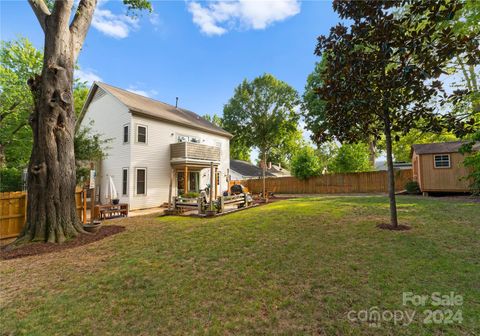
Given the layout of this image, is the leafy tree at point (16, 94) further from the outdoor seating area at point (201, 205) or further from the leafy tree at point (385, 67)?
the leafy tree at point (385, 67)

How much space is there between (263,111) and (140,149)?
22759 millimetres

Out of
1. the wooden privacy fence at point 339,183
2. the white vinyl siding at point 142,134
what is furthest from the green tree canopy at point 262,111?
the white vinyl siding at point 142,134

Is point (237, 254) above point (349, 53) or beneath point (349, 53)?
beneath

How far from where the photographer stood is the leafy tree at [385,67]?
4436 millimetres

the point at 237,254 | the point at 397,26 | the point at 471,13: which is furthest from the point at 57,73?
the point at 471,13

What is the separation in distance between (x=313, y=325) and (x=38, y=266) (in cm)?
539

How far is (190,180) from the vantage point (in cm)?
1686

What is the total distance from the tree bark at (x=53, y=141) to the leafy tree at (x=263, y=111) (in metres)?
27.0

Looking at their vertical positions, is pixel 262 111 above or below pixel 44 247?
above

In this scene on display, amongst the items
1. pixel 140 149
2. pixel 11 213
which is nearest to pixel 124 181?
pixel 140 149

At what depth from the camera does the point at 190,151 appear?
14469 mm

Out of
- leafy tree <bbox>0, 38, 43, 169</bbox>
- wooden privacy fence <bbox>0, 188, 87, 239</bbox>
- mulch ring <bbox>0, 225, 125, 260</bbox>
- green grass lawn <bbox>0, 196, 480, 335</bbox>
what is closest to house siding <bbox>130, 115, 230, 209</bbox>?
wooden privacy fence <bbox>0, 188, 87, 239</bbox>

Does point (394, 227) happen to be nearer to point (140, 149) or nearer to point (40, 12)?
point (40, 12)

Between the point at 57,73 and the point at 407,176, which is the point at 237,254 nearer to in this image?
the point at 57,73
